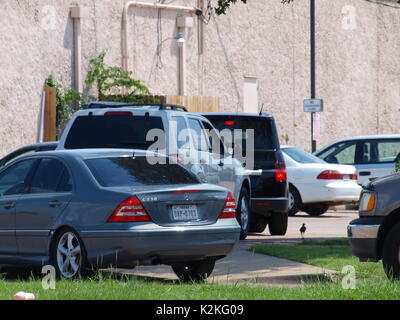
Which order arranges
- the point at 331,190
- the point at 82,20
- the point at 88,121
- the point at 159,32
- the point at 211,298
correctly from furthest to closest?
the point at 159,32, the point at 82,20, the point at 331,190, the point at 88,121, the point at 211,298

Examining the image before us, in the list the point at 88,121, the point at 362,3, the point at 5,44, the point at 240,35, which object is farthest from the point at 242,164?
the point at 362,3

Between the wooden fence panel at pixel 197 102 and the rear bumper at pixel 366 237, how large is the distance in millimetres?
18589

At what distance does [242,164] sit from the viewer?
17422 mm

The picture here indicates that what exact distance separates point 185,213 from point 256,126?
21.3 ft

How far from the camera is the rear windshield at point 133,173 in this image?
11523 millimetres

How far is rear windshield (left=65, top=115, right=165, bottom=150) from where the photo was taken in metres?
14.1

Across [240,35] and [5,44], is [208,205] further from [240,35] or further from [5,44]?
[240,35]

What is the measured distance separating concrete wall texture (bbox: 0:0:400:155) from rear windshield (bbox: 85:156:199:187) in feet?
47.4

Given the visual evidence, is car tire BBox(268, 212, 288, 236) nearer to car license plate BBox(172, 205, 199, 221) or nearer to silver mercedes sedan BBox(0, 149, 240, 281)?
silver mercedes sedan BBox(0, 149, 240, 281)

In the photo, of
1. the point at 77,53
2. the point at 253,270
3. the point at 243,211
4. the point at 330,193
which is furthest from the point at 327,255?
the point at 77,53

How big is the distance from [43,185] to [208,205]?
193 centimetres

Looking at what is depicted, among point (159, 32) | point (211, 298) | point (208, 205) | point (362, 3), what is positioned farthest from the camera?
point (362, 3)

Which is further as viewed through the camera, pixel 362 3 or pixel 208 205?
pixel 362 3

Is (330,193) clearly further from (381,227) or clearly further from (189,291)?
(189,291)
